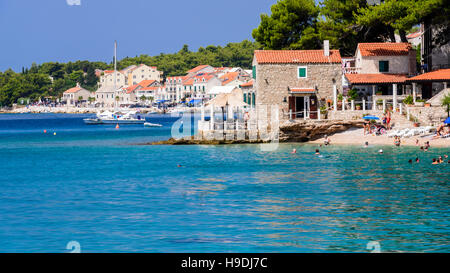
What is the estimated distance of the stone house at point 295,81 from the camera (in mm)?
53438

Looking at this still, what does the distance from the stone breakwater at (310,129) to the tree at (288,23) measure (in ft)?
51.3

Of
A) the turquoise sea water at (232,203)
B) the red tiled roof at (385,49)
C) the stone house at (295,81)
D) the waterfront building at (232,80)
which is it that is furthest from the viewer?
the waterfront building at (232,80)

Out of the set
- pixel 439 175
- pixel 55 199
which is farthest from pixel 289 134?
pixel 55 199

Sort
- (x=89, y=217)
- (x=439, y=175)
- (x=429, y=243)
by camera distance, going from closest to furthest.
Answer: (x=429, y=243)
(x=89, y=217)
(x=439, y=175)

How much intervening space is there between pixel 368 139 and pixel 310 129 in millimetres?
4979

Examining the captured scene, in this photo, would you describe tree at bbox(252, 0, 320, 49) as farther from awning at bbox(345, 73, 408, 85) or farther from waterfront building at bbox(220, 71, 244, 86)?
waterfront building at bbox(220, 71, 244, 86)

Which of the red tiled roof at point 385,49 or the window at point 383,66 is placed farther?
the red tiled roof at point 385,49

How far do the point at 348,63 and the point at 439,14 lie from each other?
34.4 feet

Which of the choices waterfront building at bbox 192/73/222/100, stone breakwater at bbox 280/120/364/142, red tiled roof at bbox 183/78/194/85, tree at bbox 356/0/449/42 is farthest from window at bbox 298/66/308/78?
red tiled roof at bbox 183/78/194/85

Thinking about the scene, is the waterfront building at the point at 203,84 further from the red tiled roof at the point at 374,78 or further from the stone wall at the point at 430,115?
the stone wall at the point at 430,115

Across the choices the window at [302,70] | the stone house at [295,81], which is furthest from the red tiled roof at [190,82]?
the window at [302,70]

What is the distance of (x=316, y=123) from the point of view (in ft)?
164

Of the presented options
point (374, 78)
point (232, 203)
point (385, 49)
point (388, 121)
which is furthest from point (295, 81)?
point (232, 203)
